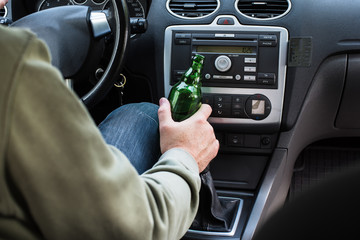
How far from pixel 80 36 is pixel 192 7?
1.51ft

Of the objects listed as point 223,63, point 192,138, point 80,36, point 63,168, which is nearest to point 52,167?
point 63,168

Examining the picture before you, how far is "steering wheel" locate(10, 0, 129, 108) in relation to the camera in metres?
1.09

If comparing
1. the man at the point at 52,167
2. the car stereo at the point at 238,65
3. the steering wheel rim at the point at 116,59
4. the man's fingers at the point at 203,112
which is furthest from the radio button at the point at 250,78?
the man at the point at 52,167

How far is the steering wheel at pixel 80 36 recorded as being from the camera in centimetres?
109

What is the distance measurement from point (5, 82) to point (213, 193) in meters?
0.89

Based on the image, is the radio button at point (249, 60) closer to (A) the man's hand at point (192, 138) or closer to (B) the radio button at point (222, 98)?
(B) the radio button at point (222, 98)

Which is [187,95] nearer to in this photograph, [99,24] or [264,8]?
[99,24]

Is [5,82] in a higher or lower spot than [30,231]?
higher

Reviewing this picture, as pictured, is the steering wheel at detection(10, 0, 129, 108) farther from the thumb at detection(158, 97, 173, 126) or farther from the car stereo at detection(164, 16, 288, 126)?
the car stereo at detection(164, 16, 288, 126)

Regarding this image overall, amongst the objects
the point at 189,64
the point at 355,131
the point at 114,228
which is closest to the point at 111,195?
the point at 114,228

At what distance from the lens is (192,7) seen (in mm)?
1459

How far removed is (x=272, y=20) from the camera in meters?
1.40

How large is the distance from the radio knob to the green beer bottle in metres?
0.12

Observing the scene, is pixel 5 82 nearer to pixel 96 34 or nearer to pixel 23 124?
pixel 23 124
